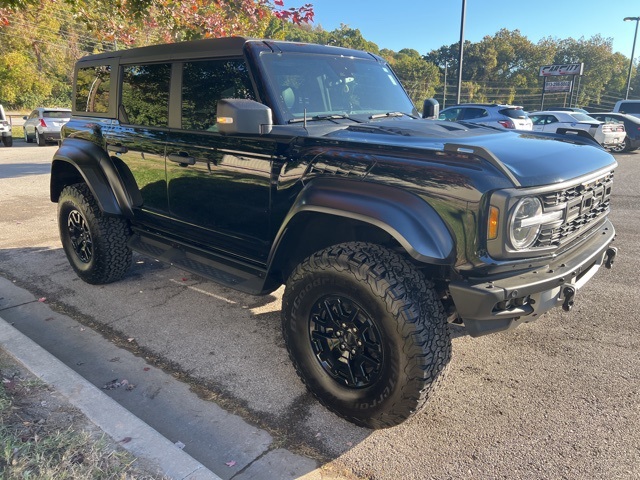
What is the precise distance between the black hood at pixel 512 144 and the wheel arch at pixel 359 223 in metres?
0.30

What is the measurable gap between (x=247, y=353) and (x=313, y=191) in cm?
147

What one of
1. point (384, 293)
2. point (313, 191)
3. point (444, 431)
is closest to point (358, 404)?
point (444, 431)

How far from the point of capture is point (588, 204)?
2.85m

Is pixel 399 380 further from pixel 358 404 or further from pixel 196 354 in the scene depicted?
pixel 196 354

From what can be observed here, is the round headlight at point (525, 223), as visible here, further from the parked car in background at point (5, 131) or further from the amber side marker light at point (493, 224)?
the parked car in background at point (5, 131)

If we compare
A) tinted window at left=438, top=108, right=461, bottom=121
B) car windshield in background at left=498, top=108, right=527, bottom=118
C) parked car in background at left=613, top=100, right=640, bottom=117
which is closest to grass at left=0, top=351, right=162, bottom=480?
car windshield in background at left=498, top=108, right=527, bottom=118

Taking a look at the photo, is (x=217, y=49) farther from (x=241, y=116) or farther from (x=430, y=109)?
(x=430, y=109)

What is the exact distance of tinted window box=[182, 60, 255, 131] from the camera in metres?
3.30

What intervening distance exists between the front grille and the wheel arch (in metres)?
0.55

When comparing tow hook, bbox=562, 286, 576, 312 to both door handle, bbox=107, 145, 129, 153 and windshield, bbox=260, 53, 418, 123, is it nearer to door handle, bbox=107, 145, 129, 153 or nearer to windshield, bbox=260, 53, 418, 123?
windshield, bbox=260, 53, 418, 123

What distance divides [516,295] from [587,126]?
16.2 metres

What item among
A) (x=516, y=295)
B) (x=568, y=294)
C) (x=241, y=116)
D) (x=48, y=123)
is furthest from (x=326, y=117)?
(x=48, y=123)

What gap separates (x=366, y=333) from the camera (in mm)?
2627

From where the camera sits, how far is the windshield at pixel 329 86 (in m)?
3.24
